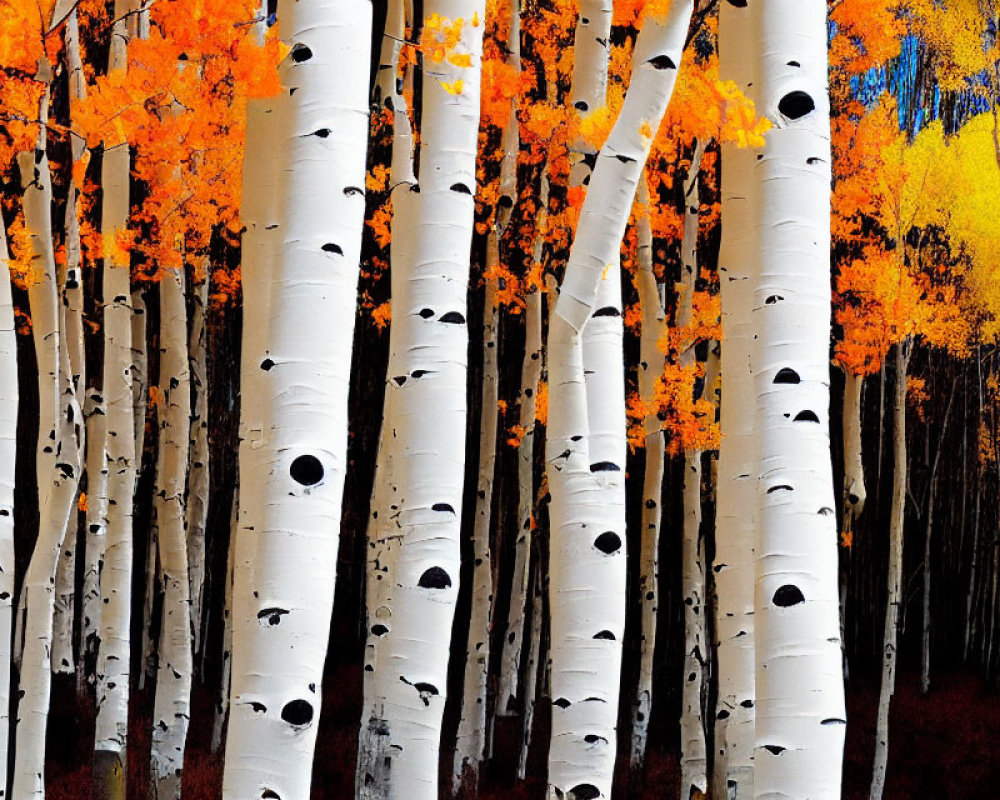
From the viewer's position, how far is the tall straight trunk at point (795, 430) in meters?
→ 3.03

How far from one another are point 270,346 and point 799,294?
1.65 m

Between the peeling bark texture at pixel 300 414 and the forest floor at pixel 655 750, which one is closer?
the peeling bark texture at pixel 300 414

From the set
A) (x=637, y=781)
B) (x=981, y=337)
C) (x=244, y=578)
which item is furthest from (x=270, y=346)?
(x=981, y=337)

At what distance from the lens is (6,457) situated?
5.64m

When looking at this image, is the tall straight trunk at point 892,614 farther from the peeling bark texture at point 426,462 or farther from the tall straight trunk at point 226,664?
the peeling bark texture at point 426,462

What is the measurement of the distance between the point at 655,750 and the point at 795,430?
13290mm

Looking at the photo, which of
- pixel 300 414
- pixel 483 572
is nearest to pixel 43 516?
pixel 300 414

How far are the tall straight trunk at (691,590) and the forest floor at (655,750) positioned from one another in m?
2.44

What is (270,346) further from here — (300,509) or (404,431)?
(404,431)

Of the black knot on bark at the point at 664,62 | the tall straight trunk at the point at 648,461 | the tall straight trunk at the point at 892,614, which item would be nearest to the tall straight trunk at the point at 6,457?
the black knot on bark at the point at 664,62

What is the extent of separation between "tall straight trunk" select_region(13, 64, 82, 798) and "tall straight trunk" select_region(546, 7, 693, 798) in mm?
3988

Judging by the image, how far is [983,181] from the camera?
1552cm

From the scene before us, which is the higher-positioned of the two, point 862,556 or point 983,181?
point 983,181

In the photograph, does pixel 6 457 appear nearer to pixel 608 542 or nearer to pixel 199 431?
pixel 608 542
